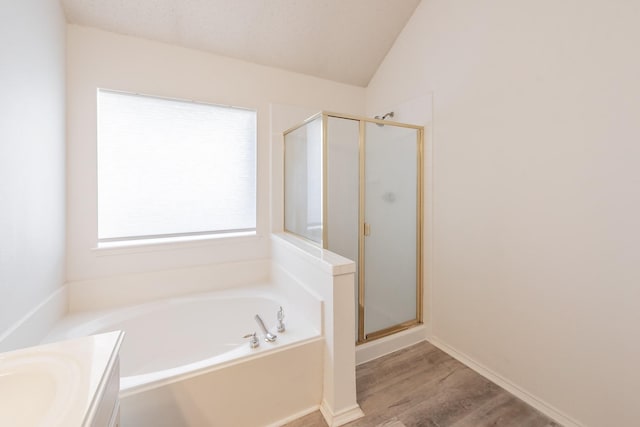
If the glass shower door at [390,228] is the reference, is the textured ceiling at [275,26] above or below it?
above

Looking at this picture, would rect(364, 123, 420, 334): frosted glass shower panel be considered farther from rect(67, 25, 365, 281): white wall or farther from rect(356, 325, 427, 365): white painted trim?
rect(67, 25, 365, 281): white wall

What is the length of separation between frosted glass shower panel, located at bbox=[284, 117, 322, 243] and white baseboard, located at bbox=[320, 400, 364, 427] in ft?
3.21

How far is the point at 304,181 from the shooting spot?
7.19ft

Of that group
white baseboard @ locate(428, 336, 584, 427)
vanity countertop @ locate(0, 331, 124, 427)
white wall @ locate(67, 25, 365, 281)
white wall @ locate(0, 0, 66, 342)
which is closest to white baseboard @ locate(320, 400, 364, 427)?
white baseboard @ locate(428, 336, 584, 427)

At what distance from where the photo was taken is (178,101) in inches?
83.4

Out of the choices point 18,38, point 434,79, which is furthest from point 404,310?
point 18,38

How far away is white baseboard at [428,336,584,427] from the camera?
144 cm

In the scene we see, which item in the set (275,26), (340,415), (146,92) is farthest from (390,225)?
(146,92)

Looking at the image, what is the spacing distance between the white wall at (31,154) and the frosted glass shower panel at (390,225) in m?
1.93

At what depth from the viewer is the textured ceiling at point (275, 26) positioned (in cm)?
183

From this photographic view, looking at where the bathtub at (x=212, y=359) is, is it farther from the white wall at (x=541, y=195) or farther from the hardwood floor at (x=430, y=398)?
the white wall at (x=541, y=195)

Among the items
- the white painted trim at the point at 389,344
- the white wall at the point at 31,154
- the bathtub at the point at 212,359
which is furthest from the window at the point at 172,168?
the white painted trim at the point at 389,344

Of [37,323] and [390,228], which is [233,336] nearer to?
[37,323]

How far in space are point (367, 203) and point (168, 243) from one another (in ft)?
5.15
